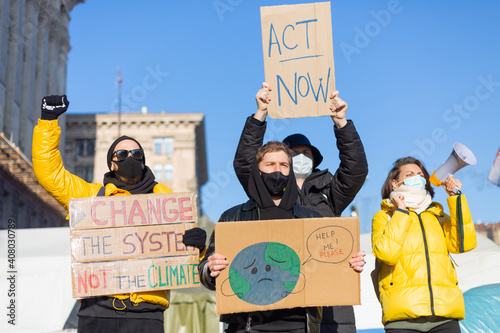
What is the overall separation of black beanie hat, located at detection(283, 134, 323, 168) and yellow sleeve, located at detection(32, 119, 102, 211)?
69.8 inches

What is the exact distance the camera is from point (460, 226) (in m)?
4.21

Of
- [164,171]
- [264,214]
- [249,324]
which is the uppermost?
[164,171]

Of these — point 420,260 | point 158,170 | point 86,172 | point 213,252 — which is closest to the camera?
point 213,252

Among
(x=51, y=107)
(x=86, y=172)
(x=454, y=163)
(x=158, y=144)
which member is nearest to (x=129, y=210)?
(x=51, y=107)

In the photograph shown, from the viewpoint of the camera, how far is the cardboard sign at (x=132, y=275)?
3.75 m

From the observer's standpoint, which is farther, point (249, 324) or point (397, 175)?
point (397, 175)

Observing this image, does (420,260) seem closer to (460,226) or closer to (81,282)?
(460,226)

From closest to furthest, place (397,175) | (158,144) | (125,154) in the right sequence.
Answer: (125,154) < (397,175) < (158,144)

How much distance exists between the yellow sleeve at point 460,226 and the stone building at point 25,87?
22.3 m

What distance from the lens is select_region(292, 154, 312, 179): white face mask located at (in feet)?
15.5

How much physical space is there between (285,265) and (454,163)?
1849 mm

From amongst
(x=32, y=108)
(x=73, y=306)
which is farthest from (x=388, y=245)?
(x=32, y=108)

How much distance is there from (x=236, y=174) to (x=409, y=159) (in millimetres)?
1417

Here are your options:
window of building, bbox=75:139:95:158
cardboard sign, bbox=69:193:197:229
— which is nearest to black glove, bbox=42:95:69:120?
cardboard sign, bbox=69:193:197:229
